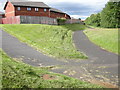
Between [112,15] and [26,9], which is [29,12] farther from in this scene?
[112,15]

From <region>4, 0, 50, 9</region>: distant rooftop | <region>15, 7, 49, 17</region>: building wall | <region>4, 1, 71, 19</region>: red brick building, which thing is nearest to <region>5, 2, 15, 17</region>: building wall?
<region>4, 1, 71, 19</region>: red brick building

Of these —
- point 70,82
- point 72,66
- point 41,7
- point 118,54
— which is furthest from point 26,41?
point 41,7

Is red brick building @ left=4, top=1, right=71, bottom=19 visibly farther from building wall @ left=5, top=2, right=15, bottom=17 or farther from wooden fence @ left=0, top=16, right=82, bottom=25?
wooden fence @ left=0, top=16, right=82, bottom=25

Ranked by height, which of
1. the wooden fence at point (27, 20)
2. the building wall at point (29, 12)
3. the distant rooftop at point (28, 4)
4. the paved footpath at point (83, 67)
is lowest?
the paved footpath at point (83, 67)

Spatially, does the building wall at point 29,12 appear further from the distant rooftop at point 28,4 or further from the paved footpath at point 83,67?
the paved footpath at point 83,67

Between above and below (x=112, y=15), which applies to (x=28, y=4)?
above

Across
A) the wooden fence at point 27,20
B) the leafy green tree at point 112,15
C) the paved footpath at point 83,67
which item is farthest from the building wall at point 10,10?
the paved footpath at point 83,67

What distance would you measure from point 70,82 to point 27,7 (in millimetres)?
38612

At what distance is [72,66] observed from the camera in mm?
11883

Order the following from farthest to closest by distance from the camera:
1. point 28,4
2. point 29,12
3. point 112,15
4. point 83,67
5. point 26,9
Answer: point 28,4, point 112,15, point 29,12, point 26,9, point 83,67

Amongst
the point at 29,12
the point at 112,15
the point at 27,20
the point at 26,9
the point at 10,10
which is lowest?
the point at 27,20

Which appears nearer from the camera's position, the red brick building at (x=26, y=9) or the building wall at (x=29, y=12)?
A: the red brick building at (x=26, y=9)

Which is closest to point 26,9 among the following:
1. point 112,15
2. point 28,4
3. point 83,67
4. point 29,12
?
point 29,12

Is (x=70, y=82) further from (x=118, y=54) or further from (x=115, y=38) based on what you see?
(x=115, y=38)
